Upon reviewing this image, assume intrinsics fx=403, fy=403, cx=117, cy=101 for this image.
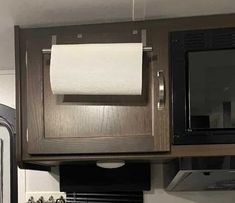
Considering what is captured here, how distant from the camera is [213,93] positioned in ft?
4.21

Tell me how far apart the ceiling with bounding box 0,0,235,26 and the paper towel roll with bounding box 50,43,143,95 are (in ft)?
0.42

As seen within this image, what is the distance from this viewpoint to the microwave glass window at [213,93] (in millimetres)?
1275

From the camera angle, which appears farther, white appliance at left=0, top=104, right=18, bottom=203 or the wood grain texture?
white appliance at left=0, top=104, right=18, bottom=203

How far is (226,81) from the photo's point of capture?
1286 mm

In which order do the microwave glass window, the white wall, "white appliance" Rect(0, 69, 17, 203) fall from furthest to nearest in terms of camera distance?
"white appliance" Rect(0, 69, 17, 203)
the white wall
the microwave glass window

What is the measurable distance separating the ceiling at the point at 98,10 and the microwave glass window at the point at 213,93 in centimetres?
18

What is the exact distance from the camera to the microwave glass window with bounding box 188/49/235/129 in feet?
4.18

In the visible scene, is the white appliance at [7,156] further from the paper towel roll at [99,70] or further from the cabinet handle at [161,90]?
the cabinet handle at [161,90]

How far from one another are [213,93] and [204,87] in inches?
1.3

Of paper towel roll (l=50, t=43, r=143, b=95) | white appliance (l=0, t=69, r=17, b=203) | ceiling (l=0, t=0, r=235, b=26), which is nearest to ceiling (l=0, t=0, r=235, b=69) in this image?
ceiling (l=0, t=0, r=235, b=26)

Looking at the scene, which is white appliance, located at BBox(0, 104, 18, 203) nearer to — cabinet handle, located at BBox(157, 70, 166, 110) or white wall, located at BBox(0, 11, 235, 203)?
white wall, located at BBox(0, 11, 235, 203)

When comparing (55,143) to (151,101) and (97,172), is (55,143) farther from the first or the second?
→ (97,172)

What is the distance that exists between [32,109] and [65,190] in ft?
2.20

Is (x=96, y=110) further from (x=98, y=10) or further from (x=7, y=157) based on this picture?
(x=7, y=157)
